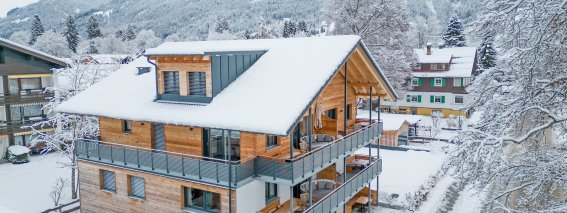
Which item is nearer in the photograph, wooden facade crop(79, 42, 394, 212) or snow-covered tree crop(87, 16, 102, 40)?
wooden facade crop(79, 42, 394, 212)

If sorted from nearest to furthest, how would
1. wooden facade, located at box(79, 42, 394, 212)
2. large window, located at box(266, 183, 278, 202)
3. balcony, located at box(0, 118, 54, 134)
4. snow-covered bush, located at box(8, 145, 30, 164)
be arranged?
wooden facade, located at box(79, 42, 394, 212) → large window, located at box(266, 183, 278, 202) → snow-covered bush, located at box(8, 145, 30, 164) → balcony, located at box(0, 118, 54, 134)

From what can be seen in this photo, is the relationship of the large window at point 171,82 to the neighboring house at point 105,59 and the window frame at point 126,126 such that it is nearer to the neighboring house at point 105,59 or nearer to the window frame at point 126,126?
the window frame at point 126,126

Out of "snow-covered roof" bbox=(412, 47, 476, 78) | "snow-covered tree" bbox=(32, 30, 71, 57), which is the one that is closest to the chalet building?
"snow-covered roof" bbox=(412, 47, 476, 78)

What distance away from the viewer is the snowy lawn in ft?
85.5

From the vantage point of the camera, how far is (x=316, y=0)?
→ 7598 inches

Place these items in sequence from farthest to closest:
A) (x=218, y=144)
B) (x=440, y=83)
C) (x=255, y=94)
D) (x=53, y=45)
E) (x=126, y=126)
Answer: (x=53, y=45)
(x=440, y=83)
(x=126, y=126)
(x=218, y=144)
(x=255, y=94)

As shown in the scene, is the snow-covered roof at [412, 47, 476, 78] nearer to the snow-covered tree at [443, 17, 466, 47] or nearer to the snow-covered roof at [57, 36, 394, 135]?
the snow-covered tree at [443, 17, 466, 47]

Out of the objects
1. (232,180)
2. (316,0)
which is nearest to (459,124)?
(232,180)

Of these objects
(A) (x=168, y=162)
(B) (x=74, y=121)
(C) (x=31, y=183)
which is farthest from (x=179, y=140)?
(C) (x=31, y=183)

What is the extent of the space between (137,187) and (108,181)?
2.33 metres

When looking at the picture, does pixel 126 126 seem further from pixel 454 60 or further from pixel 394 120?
pixel 454 60

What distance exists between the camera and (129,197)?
20.9m

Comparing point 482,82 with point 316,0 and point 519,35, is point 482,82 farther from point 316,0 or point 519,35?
point 316,0

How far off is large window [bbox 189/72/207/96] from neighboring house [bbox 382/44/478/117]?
129 ft
